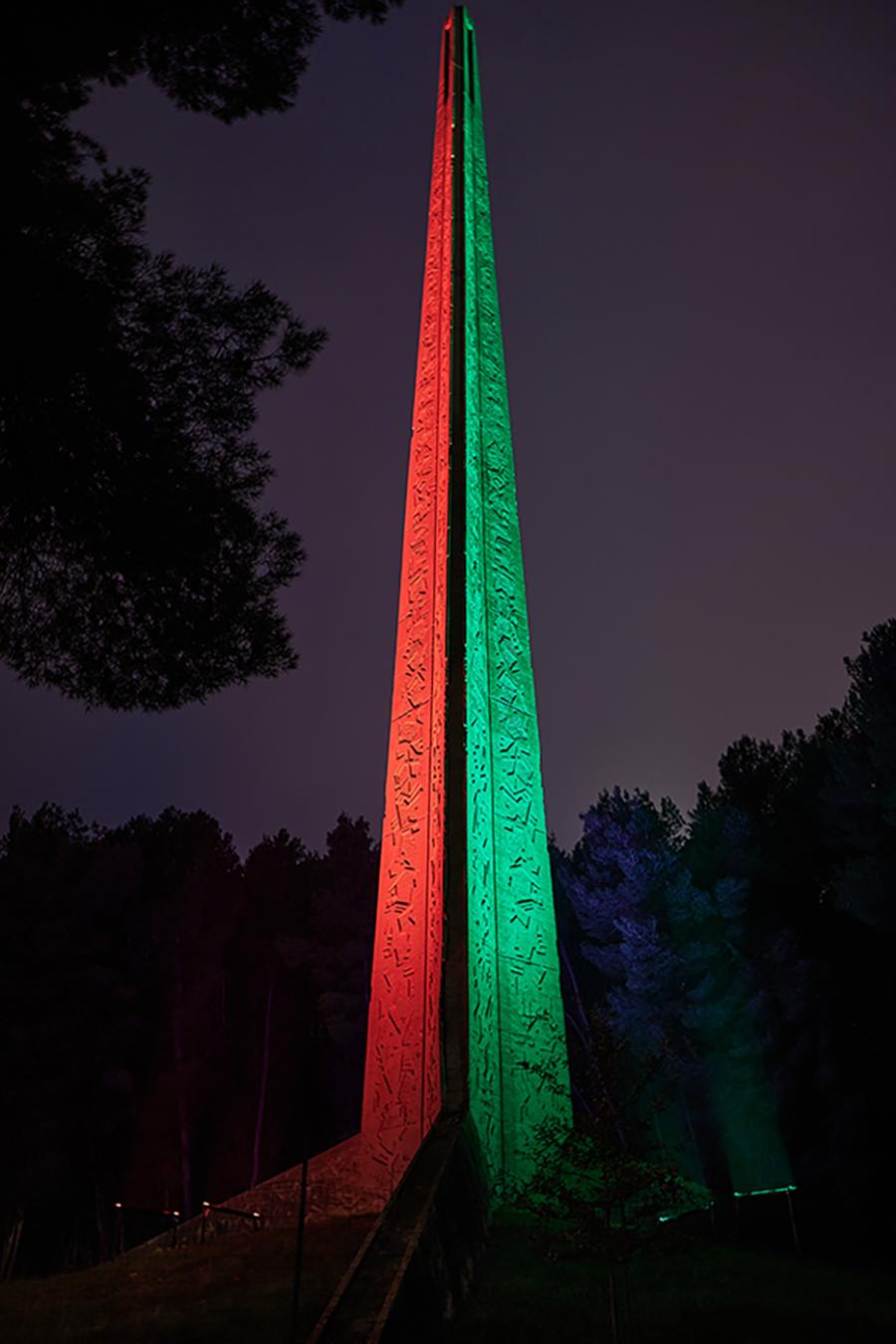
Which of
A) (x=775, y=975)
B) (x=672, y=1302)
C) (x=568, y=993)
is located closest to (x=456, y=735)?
(x=672, y=1302)

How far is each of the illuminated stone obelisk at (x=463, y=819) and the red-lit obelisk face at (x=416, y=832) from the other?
2 centimetres

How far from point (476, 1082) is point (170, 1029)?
43.3 ft

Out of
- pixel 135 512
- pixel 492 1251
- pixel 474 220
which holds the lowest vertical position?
pixel 492 1251

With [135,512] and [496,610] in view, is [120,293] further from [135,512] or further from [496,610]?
[496,610]

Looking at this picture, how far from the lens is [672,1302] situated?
214 inches

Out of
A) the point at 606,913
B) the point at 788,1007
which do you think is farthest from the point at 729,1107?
the point at 606,913

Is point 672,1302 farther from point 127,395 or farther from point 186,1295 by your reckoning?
point 127,395

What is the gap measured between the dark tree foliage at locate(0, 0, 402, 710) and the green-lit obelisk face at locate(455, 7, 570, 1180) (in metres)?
3.79

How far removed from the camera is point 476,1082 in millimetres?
7738

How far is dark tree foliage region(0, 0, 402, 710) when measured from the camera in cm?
458

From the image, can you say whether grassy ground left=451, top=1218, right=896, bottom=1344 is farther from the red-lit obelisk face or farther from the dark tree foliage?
the dark tree foliage

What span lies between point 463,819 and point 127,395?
5017 mm

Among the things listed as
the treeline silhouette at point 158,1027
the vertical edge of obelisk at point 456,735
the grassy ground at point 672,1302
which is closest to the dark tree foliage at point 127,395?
the vertical edge of obelisk at point 456,735

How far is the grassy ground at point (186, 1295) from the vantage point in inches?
178
